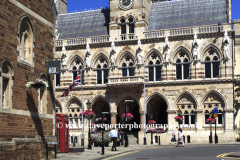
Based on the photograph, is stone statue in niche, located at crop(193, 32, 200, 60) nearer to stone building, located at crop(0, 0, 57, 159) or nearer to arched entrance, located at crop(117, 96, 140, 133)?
arched entrance, located at crop(117, 96, 140, 133)

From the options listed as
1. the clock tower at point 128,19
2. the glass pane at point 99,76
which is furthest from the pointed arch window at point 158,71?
the glass pane at point 99,76

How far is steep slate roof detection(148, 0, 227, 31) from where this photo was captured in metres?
46.7

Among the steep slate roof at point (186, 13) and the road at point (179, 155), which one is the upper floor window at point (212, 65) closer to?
the steep slate roof at point (186, 13)

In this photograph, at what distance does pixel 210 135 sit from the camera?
4062 centimetres

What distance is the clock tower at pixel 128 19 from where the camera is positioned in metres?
47.7

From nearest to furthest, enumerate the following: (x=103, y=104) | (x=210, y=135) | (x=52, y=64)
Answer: (x=52, y=64) < (x=210, y=135) < (x=103, y=104)

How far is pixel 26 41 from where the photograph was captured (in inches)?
837

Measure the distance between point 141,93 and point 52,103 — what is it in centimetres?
2331

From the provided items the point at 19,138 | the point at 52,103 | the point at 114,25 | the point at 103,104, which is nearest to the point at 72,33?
the point at 114,25

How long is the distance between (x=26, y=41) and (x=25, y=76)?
1.98 m

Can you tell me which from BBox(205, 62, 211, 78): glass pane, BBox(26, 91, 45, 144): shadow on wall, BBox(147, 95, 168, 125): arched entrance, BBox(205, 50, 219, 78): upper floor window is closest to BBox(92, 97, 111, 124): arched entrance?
BBox(147, 95, 168, 125): arched entrance

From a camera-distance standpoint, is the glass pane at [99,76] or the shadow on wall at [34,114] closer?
the shadow on wall at [34,114]

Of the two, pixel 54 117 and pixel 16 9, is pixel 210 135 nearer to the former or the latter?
pixel 54 117

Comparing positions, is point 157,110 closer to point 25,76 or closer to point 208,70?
point 208,70
